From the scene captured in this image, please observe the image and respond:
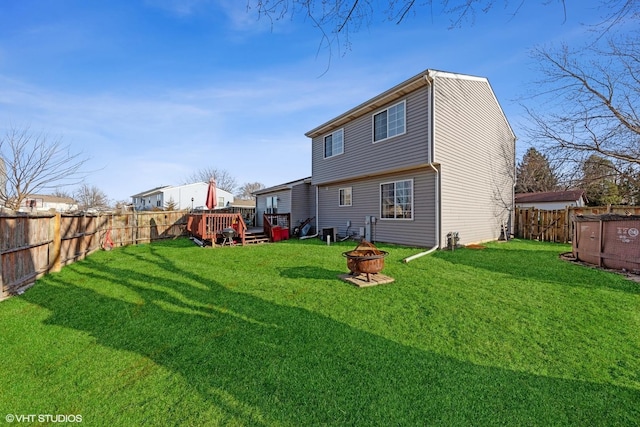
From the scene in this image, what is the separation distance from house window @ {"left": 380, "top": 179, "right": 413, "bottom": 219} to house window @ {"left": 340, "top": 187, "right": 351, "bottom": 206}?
6.80 feet

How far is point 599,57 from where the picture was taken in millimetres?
9438

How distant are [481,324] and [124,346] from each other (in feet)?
15.0

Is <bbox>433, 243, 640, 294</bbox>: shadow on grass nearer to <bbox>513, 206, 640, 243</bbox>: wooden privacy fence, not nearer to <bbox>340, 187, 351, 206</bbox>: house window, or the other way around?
<bbox>513, 206, 640, 243</bbox>: wooden privacy fence

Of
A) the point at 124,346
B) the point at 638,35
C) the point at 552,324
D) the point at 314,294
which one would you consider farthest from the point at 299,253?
the point at 638,35

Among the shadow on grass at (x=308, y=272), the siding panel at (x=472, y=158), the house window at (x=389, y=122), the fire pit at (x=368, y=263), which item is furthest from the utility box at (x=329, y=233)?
the fire pit at (x=368, y=263)

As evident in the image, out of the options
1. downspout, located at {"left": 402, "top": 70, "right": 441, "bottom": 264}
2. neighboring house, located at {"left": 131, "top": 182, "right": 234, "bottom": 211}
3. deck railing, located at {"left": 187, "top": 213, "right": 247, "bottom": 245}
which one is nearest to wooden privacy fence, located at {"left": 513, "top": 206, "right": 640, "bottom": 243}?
downspout, located at {"left": 402, "top": 70, "right": 441, "bottom": 264}

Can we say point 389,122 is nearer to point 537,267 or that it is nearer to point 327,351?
point 537,267

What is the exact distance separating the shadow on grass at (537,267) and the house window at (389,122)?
4.64 meters

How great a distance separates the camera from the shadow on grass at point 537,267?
17.6 feet

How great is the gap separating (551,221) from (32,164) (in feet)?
71.3

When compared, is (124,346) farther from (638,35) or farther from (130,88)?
(638,35)

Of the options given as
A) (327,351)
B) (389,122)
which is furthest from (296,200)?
(327,351)

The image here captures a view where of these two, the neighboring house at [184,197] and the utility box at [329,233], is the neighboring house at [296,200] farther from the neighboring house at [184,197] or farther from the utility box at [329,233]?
the neighboring house at [184,197]

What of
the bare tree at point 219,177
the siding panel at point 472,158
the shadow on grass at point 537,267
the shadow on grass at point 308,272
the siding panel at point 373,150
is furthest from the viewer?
the bare tree at point 219,177
